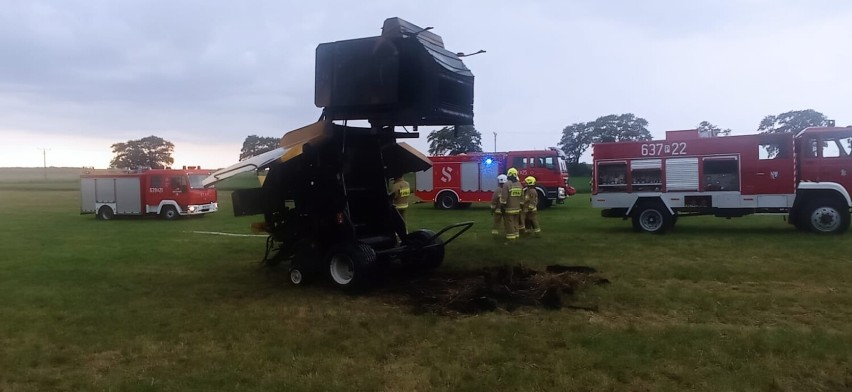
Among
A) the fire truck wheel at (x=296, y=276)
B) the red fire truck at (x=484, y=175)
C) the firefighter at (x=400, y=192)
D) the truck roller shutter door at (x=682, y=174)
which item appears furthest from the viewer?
the red fire truck at (x=484, y=175)

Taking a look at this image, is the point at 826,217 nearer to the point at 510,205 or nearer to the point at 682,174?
the point at 682,174

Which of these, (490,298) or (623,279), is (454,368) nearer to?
(490,298)

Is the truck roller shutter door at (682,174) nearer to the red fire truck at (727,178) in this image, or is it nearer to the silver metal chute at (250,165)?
the red fire truck at (727,178)

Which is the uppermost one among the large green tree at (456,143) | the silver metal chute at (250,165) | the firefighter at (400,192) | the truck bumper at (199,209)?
the large green tree at (456,143)

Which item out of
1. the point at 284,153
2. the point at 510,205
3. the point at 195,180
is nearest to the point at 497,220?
the point at 510,205

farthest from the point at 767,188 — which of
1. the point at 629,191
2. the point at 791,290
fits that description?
the point at 791,290

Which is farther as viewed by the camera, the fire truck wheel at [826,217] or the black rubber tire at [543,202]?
the black rubber tire at [543,202]

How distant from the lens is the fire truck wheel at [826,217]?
42.8ft

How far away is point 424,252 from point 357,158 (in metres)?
1.76

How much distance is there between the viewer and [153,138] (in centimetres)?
6138

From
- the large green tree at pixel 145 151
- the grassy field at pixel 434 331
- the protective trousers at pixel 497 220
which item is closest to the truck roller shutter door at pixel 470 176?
the protective trousers at pixel 497 220

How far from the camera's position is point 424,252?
9.38 m

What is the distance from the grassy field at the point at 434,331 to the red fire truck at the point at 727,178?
2769 mm

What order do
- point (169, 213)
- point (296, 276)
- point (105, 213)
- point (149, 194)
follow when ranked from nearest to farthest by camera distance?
point (296, 276)
point (169, 213)
point (149, 194)
point (105, 213)
